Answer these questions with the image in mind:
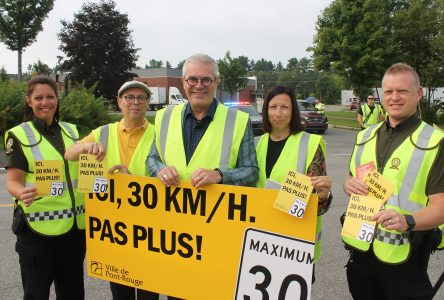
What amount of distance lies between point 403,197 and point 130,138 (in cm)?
204

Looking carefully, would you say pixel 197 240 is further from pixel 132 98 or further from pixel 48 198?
pixel 132 98

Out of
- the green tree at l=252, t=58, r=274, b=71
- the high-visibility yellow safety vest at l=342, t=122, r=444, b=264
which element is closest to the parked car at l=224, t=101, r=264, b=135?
the high-visibility yellow safety vest at l=342, t=122, r=444, b=264

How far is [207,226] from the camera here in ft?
9.56

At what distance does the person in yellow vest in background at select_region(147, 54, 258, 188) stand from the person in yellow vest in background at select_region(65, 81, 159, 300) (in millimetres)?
262

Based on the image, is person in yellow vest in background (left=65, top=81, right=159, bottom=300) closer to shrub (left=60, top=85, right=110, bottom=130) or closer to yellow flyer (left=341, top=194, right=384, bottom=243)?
yellow flyer (left=341, top=194, right=384, bottom=243)

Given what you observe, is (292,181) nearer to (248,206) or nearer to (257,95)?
(248,206)

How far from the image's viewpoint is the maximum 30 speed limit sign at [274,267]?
2.67m

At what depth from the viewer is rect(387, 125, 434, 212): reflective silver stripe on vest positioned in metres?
2.48

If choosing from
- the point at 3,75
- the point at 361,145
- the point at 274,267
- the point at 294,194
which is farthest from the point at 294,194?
the point at 3,75

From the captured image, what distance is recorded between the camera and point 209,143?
9.53 ft

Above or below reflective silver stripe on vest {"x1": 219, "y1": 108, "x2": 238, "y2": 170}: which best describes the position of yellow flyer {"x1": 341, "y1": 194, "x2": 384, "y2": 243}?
below

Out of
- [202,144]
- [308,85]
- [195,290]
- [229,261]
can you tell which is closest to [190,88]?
[202,144]

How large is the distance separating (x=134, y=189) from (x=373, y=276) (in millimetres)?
1730

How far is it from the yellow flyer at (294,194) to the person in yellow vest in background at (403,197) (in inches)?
11.4
